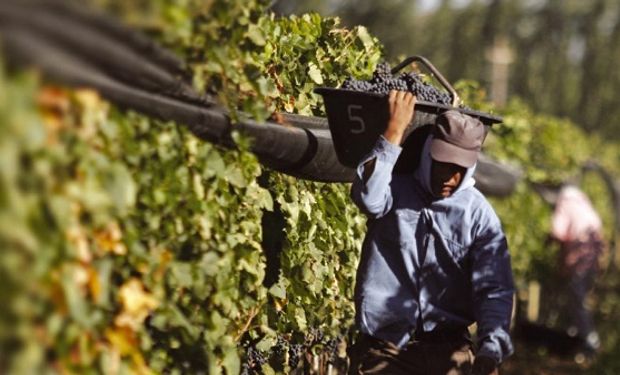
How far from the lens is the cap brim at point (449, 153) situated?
15.4 ft

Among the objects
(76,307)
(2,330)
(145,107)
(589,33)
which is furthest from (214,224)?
(589,33)

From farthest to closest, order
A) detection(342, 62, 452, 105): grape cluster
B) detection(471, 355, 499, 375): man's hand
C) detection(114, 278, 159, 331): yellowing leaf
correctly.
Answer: detection(342, 62, 452, 105): grape cluster, detection(471, 355, 499, 375): man's hand, detection(114, 278, 159, 331): yellowing leaf

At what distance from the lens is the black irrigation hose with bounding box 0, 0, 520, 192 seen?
2.69 m

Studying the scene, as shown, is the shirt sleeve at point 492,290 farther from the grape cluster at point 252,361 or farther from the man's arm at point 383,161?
the grape cluster at point 252,361

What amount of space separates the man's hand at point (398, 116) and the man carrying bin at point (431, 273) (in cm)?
16

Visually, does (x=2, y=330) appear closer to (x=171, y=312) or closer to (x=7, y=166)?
(x=7, y=166)

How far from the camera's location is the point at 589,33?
226 feet

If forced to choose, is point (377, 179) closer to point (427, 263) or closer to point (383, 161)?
point (383, 161)

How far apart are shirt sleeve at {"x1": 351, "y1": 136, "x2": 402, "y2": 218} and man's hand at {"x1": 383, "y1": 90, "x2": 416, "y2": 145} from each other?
40mm

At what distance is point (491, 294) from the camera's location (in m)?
4.84

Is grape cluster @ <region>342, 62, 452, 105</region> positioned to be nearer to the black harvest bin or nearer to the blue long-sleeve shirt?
the black harvest bin

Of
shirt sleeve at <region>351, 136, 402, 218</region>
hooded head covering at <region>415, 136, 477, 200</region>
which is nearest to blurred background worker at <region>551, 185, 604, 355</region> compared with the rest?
hooded head covering at <region>415, 136, 477, 200</region>

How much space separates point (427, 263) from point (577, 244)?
9.18 m

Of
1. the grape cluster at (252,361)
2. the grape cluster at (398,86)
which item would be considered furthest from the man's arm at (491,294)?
the grape cluster at (252,361)
